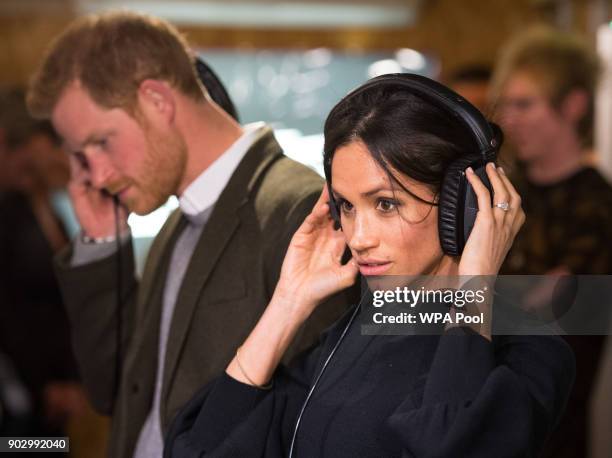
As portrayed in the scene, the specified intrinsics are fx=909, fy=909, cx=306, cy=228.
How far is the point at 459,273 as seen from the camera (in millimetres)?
957

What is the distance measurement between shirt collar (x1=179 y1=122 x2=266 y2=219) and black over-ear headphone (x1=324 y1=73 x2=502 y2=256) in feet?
1.69

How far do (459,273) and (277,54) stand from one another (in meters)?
3.19

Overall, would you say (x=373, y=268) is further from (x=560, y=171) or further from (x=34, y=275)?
(x=34, y=275)

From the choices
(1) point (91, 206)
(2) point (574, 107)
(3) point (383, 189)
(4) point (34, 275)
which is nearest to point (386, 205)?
(3) point (383, 189)

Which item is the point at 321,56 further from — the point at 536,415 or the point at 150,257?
the point at 536,415

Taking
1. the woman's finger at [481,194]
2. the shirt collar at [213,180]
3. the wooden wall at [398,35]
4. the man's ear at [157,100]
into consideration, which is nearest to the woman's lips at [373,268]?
the woman's finger at [481,194]

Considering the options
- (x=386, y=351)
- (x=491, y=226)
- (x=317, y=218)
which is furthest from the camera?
(x=317, y=218)

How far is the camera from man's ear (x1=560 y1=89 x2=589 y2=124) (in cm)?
232

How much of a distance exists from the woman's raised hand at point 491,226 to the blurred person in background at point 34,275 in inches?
78.5

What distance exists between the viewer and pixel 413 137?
100 cm

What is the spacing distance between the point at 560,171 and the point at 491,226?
53.6 inches

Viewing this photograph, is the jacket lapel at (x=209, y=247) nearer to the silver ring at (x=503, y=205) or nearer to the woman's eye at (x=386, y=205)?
the woman's eye at (x=386, y=205)

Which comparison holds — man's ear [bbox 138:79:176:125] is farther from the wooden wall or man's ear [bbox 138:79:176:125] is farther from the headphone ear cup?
the wooden wall

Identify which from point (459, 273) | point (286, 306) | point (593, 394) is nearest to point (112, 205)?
point (286, 306)
